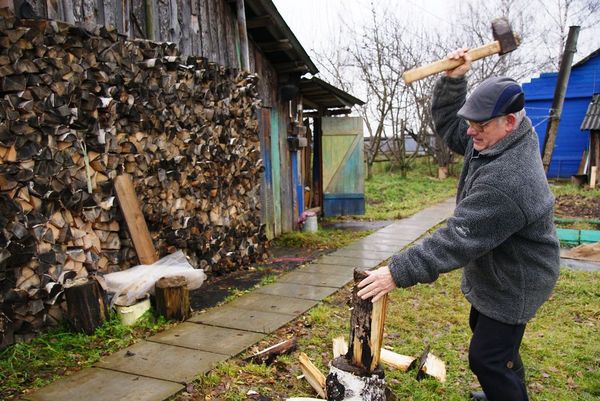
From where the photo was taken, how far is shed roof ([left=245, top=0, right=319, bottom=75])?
7402mm

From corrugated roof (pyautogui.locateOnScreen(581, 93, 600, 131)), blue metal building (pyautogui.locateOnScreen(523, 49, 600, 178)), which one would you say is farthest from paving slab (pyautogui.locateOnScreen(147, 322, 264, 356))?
blue metal building (pyautogui.locateOnScreen(523, 49, 600, 178))

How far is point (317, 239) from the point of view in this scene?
889cm

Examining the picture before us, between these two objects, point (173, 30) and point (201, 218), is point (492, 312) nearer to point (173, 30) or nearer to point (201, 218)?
point (201, 218)

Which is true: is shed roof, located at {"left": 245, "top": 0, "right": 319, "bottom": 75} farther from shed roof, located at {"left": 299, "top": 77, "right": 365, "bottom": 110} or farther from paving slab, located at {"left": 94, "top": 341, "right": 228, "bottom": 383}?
paving slab, located at {"left": 94, "top": 341, "right": 228, "bottom": 383}

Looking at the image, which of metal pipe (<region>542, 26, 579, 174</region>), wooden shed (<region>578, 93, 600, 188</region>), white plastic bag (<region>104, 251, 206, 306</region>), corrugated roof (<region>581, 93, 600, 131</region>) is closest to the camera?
white plastic bag (<region>104, 251, 206, 306</region>)

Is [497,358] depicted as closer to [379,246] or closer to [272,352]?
[272,352]

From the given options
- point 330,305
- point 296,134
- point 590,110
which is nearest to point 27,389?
point 330,305

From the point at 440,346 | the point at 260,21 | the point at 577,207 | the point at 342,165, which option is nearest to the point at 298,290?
the point at 440,346

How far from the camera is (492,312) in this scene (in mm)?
2512

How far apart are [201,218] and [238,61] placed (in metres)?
2.68

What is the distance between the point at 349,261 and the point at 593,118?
1331 cm

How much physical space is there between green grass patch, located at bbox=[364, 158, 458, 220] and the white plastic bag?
23.0ft

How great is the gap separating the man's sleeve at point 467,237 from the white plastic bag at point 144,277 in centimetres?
300

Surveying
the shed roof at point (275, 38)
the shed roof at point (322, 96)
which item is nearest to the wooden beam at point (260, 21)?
the shed roof at point (275, 38)
